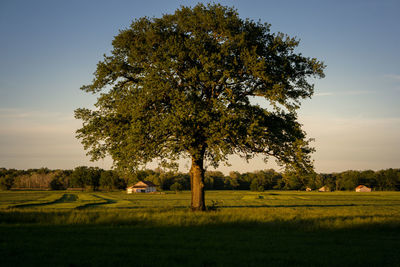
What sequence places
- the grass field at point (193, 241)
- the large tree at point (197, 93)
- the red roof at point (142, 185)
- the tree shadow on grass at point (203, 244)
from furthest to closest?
the red roof at point (142, 185)
the large tree at point (197, 93)
the grass field at point (193, 241)
the tree shadow on grass at point (203, 244)

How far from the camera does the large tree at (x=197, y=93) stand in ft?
83.3

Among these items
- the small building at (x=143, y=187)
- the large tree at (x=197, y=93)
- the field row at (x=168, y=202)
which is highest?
the large tree at (x=197, y=93)

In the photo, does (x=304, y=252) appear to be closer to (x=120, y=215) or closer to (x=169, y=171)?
(x=120, y=215)

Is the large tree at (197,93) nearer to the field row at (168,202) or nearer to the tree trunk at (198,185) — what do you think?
the tree trunk at (198,185)

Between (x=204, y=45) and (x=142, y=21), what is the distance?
5.78 meters

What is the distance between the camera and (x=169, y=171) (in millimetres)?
26781

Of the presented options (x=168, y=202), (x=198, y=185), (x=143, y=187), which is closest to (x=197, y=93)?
(x=198, y=185)

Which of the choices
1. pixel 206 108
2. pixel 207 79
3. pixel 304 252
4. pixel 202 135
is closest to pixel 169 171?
pixel 202 135

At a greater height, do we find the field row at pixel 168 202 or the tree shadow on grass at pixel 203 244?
the tree shadow on grass at pixel 203 244

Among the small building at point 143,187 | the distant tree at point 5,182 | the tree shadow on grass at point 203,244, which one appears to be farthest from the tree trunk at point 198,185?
the distant tree at point 5,182

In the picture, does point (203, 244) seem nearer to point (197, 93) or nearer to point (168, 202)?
point (197, 93)

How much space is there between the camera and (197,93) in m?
27.3

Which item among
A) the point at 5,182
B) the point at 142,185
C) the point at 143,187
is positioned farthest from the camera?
the point at 142,185

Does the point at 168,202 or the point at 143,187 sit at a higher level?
the point at 168,202
